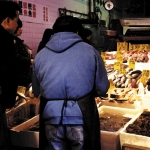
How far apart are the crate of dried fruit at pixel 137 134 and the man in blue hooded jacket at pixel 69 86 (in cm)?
68

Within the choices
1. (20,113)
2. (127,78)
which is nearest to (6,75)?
(20,113)

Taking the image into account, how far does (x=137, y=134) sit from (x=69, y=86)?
1.22 meters

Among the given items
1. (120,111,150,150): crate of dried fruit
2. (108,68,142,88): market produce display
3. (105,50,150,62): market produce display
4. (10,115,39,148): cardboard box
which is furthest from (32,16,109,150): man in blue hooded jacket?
(105,50,150,62): market produce display

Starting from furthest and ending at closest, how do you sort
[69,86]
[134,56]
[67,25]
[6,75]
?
[134,56], [6,75], [67,25], [69,86]

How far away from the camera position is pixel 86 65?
2576 mm

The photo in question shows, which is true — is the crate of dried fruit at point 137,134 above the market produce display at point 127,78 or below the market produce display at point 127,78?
below

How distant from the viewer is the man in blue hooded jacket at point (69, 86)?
2572 mm

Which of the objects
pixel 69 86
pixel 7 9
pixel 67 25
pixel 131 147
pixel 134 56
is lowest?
pixel 131 147

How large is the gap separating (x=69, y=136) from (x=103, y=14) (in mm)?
13781

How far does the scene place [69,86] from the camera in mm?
2562

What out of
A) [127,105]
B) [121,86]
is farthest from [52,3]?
[127,105]

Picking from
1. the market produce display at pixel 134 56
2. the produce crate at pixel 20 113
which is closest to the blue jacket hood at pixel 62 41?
the produce crate at pixel 20 113

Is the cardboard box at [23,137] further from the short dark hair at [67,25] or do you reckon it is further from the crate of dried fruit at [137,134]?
the short dark hair at [67,25]

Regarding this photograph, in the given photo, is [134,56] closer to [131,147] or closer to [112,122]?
[112,122]
